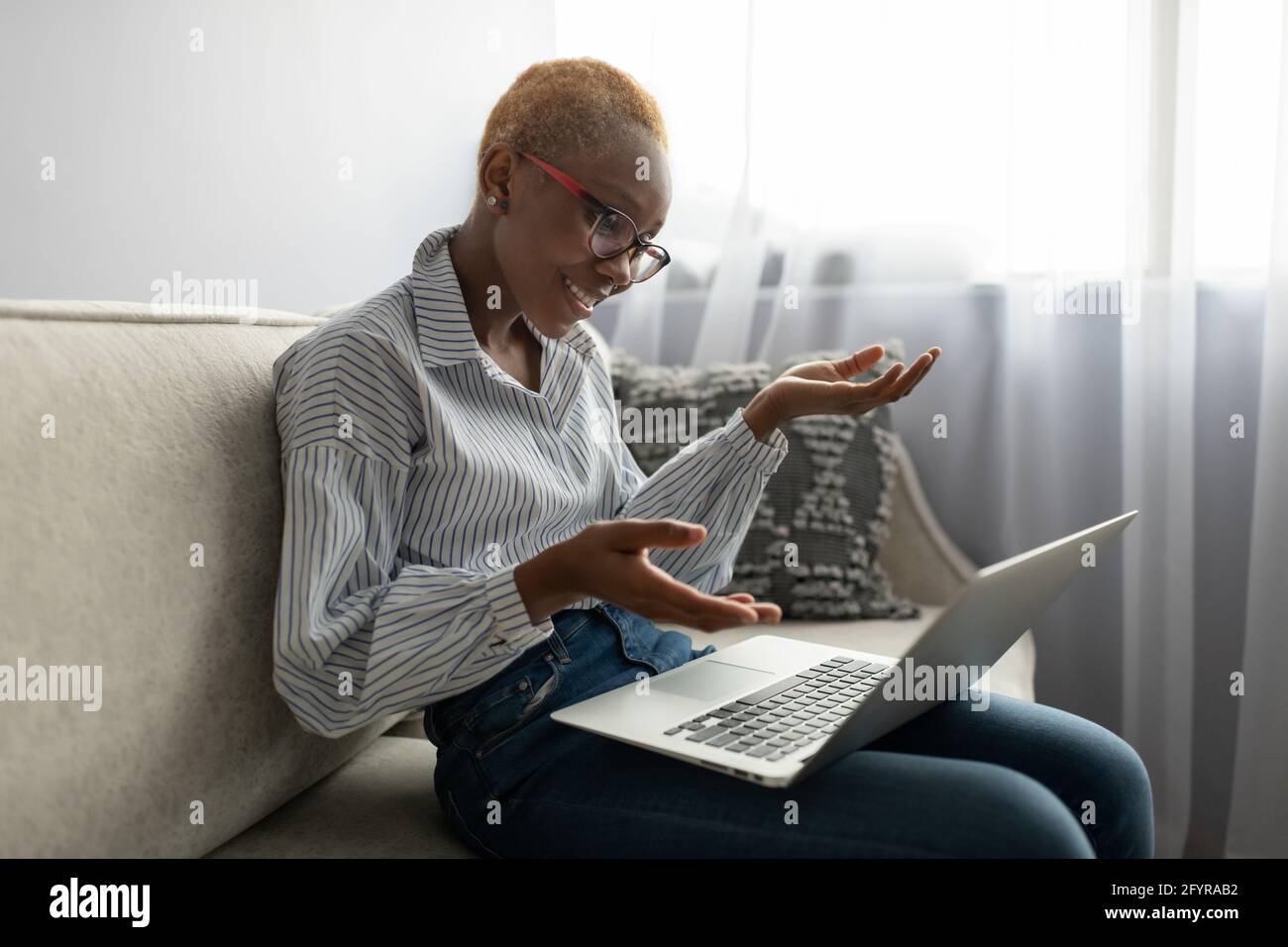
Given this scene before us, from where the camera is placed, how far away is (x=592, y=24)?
2.02 m

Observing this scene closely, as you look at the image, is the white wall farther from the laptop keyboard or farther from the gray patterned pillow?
the laptop keyboard

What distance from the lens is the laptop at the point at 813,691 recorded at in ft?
2.28

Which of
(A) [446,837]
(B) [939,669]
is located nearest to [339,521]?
(A) [446,837]

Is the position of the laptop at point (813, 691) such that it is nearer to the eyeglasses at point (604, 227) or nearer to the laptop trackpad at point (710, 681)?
the laptop trackpad at point (710, 681)

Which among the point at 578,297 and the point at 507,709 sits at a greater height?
the point at 578,297

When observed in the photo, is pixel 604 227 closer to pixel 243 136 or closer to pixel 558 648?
pixel 558 648

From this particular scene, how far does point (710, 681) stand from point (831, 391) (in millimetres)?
325

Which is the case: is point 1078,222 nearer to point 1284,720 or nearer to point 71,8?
point 1284,720

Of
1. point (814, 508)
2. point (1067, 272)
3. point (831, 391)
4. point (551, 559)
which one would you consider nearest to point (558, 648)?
point (551, 559)

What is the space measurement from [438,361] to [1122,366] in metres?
1.33

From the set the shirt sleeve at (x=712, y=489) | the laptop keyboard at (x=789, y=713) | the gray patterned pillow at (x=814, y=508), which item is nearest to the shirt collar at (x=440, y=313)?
the shirt sleeve at (x=712, y=489)

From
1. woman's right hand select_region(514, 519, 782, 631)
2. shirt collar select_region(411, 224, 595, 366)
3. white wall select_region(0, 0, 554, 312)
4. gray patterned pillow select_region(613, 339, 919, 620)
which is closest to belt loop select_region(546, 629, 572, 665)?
woman's right hand select_region(514, 519, 782, 631)

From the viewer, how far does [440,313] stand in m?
0.92

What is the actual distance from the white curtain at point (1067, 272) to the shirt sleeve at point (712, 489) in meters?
0.91
